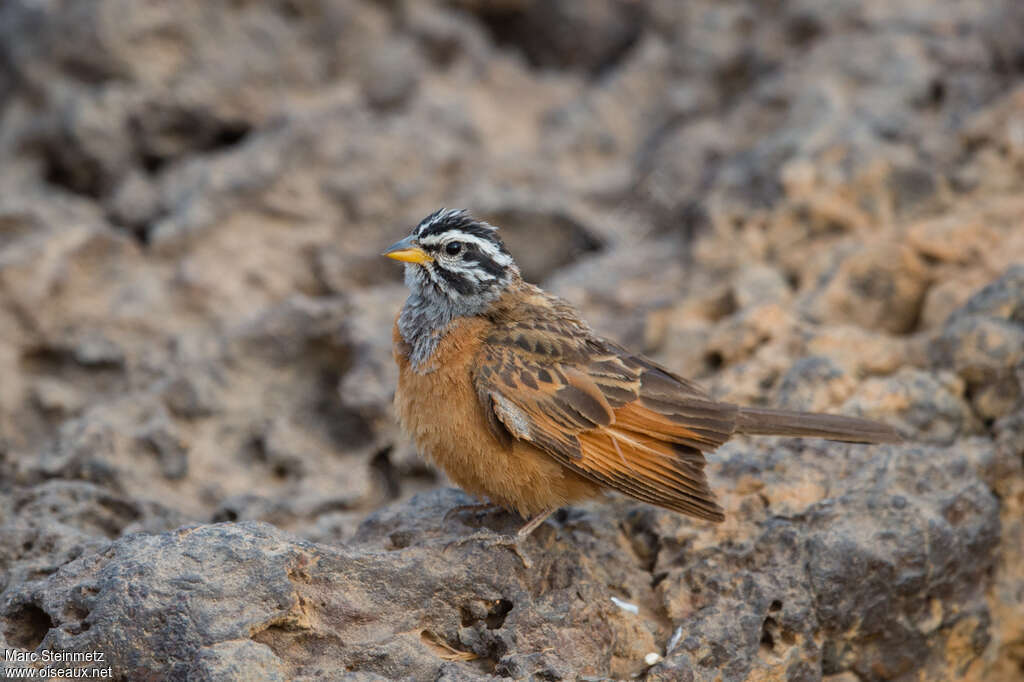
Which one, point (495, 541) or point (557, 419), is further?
point (557, 419)

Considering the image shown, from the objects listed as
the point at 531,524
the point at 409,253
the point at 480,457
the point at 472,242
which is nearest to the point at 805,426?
the point at 531,524

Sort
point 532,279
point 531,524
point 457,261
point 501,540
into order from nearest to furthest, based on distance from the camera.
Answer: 1. point 501,540
2. point 531,524
3. point 457,261
4. point 532,279

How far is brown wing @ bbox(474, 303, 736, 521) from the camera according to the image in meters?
4.93

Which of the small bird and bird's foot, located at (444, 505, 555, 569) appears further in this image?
the small bird

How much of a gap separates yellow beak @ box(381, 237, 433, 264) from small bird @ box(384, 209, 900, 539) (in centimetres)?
36

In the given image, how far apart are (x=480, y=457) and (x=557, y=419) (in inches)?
17.5

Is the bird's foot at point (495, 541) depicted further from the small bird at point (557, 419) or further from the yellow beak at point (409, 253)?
the yellow beak at point (409, 253)

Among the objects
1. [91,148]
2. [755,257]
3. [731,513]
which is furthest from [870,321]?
[91,148]

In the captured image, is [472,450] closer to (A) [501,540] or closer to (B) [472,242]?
(A) [501,540]

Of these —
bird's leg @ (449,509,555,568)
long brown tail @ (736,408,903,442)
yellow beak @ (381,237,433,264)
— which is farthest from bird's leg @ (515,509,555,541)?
yellow beak @ (381,237,433,264)

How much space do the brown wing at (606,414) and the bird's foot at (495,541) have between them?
51 centimetres

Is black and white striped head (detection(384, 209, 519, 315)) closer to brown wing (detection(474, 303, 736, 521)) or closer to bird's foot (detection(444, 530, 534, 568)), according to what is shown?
brown wing (detection(474, 303, 736, 521))

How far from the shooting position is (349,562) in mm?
4402

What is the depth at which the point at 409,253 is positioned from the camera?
573 cm
